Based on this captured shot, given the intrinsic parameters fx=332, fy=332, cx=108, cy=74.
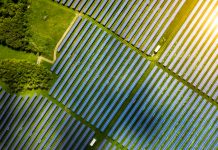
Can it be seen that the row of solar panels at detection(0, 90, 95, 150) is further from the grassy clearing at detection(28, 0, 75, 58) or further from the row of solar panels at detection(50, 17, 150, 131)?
the grassy clearing at detection(28, 0, 75, 58)

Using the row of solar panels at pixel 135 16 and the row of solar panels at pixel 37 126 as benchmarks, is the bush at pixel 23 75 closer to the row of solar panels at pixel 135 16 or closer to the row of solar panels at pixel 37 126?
the row of solar panels at pixel 37 126

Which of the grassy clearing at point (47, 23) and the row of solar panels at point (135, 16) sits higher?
the row of solar panels at point (135, 16)

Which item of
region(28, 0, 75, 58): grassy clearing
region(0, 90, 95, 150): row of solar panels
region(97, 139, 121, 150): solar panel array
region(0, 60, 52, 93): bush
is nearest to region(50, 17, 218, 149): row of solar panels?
region(97, 139, 121, 150): solar panel array

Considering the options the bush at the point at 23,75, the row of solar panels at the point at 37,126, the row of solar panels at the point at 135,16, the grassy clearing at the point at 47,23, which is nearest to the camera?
the bush at the point at 23,75

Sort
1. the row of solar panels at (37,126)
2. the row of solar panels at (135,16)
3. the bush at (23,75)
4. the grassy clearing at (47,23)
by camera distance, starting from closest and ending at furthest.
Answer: the bush at (23,75)
the row of solar panels at (37,126)
the grassy clearing at (47,23)
the row of solar panels at (135,16)

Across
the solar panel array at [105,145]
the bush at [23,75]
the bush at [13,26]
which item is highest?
the bush at [13,26]

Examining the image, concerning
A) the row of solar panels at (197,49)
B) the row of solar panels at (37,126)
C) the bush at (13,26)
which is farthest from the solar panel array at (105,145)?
the bush at (13,26)

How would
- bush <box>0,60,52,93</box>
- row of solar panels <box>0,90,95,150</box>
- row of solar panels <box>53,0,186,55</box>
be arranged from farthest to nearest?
row of solar panels <box>53,0,186,55</box> < row of solar panels <box>0,90,95,150</box> < bush <box>0,60,52,93</box>
